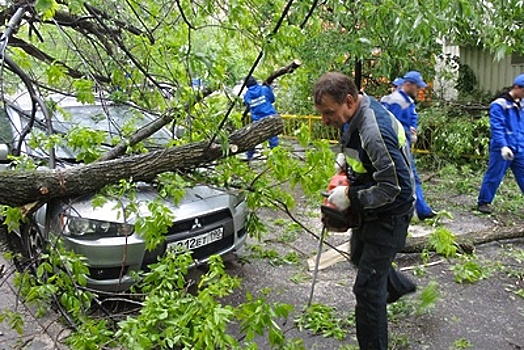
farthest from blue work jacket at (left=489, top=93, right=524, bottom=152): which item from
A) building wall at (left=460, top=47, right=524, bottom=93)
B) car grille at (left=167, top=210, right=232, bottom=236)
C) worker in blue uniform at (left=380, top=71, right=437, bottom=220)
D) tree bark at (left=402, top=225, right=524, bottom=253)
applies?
building wall at (left=460, top=47, right=524, bottom=93)

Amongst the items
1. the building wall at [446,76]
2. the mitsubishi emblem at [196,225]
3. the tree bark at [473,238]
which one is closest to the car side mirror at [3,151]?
the mitsubishi emblem at [196,225]

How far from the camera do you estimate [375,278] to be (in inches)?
124

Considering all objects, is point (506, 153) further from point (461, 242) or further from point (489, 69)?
point (489, 69)

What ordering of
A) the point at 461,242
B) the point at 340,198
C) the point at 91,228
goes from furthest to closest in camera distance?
1. the point at 461,242
2. the point at 91,228
3. the point at 340,198

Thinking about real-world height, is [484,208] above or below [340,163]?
below

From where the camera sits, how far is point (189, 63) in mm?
3057

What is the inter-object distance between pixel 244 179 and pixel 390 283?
1.41 metres

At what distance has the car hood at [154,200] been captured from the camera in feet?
12.5

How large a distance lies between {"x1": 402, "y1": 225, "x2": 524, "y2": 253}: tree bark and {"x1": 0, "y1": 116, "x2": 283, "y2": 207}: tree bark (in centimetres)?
223

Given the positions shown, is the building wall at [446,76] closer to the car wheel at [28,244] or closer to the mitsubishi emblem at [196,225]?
the mitsubishi emblem at [196,225]

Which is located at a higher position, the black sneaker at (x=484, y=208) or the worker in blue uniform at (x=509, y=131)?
the worker in blue uniform at (x=509, y=131)

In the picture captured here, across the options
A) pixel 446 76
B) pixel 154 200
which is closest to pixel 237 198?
pixel 154 200

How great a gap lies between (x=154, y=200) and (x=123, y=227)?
415 millimetres

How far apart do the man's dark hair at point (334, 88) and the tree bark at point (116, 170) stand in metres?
0.76
